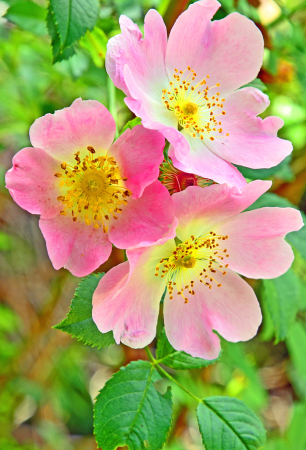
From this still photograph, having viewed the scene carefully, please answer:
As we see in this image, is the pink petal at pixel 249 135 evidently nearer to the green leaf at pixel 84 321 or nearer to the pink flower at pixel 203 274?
the pink flower at pixel 203 274

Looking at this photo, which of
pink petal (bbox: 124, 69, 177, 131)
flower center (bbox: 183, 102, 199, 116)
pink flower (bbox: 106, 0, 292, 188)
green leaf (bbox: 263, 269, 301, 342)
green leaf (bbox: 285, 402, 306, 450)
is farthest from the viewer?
green leaf (bbox: 285, 402, 306, 450)

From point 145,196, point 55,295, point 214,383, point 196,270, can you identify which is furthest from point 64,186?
point 214,383

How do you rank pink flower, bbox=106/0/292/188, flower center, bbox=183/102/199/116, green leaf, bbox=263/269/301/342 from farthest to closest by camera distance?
green leaf, bbox=263/269/301/342 < flower center, bbox=183/102/199/116 < pink flower, bbox=106/0/292/188

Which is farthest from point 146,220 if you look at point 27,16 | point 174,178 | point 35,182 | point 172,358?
point 27,16

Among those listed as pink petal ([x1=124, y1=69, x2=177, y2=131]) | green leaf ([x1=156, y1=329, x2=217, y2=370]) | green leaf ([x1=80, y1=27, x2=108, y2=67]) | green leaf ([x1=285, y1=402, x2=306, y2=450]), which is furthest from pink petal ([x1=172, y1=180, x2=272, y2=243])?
green leaf ([x1=285, y1=402, x2=306, y2=450])

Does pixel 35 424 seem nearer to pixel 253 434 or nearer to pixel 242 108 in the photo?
pixel 253 434

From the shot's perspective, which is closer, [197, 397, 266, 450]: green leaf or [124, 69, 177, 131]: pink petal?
[124, 69, 177, 131]: pink petal

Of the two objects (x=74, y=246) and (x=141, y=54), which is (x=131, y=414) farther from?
(x=141, y=54)

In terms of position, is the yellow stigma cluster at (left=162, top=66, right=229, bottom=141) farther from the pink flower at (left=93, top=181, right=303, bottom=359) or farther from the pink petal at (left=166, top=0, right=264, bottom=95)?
the pink flower at (left=93, top=181, right=303, bottom=359)
